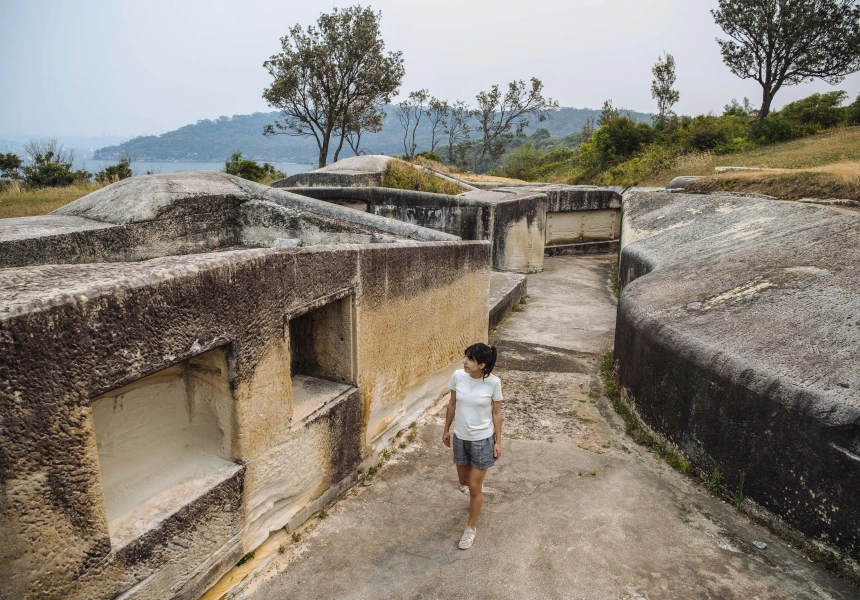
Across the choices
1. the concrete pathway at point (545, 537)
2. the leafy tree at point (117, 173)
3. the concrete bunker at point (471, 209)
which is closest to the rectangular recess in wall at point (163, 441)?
the concrete pathway at point (545, 537)

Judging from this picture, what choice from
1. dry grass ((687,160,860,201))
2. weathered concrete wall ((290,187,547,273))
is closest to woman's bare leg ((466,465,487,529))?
dry grass ((687,160,860,201))

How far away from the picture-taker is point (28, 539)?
1919 mm

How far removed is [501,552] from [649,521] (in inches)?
37.7

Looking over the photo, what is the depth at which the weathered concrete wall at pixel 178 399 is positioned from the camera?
6.26 ft

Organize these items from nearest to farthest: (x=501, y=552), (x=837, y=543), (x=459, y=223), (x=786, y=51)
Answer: (x=837, y=543) → (x=501, y=552) → (x=459, y=223) → (x=786, y=51)

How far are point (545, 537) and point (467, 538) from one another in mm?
450

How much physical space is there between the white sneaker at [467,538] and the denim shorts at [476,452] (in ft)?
1.14

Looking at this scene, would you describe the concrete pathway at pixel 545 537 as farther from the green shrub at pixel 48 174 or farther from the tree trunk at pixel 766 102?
the tree trunk at pixel 766 102

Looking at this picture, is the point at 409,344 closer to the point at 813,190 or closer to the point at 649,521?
the point at 649,521

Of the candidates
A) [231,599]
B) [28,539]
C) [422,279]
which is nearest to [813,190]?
[422,279]

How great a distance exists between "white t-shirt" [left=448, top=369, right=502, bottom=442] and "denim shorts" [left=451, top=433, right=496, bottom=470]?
0.03 metres

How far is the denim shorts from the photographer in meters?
3.36

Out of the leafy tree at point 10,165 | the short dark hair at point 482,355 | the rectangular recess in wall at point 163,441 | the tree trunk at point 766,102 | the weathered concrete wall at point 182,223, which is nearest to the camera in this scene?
the rectangular recess in wall at point 163,441

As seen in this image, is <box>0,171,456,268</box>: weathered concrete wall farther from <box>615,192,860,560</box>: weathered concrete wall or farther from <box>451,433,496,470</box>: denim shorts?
<box>451,433,496,470</box>: denim shorts
